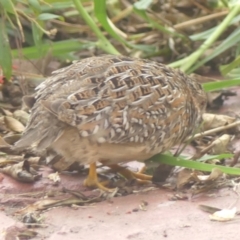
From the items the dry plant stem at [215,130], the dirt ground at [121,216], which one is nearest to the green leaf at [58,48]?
the dry plant stem at [215,130]

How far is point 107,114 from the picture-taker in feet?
10.5

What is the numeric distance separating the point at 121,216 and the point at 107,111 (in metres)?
0.45

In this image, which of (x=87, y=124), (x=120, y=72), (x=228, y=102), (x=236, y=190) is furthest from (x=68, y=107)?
(x=228, y=102)

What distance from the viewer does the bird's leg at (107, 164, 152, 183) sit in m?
3.51

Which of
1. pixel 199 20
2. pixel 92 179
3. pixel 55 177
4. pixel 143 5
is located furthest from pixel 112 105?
pixel 199 20

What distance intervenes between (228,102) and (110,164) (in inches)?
57.1

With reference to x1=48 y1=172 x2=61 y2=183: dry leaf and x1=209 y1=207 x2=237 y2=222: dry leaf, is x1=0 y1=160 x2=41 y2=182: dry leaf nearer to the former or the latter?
x1=48 y1=172 x2=61 y2=183: dry leaf

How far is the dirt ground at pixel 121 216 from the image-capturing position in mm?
2879

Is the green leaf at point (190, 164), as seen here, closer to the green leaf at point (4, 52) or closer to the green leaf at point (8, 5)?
the green leaf at point (4, 52)

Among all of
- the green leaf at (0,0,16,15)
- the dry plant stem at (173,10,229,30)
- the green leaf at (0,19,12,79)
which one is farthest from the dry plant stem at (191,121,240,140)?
the dry plant stem at (173,10,229,30)

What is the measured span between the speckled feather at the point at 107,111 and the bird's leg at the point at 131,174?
4.2 inches

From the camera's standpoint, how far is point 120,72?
3.38 m

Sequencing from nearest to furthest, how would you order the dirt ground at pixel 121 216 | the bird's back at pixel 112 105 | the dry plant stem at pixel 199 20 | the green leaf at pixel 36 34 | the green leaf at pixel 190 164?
the dirt ground at pixel 121 216
the bird's back at pixel 112 105
the green leaf at pixel 190 164
the green leaf at pixel 36 34
the dry plant stem at pixel 199 20

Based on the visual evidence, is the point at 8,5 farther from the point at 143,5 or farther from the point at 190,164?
the point at 190,164
